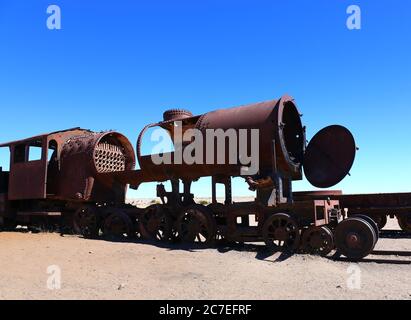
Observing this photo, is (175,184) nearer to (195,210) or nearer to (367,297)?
(195,210)

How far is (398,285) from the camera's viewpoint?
6012 millimetres

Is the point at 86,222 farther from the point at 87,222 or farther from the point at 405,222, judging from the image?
the point at 405,222

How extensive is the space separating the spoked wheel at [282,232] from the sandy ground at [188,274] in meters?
0.34

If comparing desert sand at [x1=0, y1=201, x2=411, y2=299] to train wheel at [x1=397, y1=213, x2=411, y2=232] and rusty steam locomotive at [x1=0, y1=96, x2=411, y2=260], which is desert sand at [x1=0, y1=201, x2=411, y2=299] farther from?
train wheel at [x1=397, y1=213, x2=411, y2=232]

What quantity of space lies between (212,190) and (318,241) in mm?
2898

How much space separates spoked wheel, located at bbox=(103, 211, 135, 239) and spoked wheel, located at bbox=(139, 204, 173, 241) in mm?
519

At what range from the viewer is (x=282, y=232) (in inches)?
332

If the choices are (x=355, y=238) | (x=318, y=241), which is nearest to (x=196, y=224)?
(x=318, y=241)

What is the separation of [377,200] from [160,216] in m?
5.88

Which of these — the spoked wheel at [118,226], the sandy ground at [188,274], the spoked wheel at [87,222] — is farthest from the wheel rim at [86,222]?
the sandy ground at [188,274]

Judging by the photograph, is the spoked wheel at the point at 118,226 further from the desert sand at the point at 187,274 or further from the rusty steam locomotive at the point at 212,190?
the desert sand at the point at 187,274

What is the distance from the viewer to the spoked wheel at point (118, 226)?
37.4ft

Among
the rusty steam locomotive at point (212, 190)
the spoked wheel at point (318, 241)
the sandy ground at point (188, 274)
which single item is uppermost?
the rusty steam locomotive at point (212, 190)

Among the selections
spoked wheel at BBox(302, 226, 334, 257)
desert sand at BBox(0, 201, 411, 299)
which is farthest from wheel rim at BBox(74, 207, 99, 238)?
spoked wheel at BBox(302, 226, 334, 257)
